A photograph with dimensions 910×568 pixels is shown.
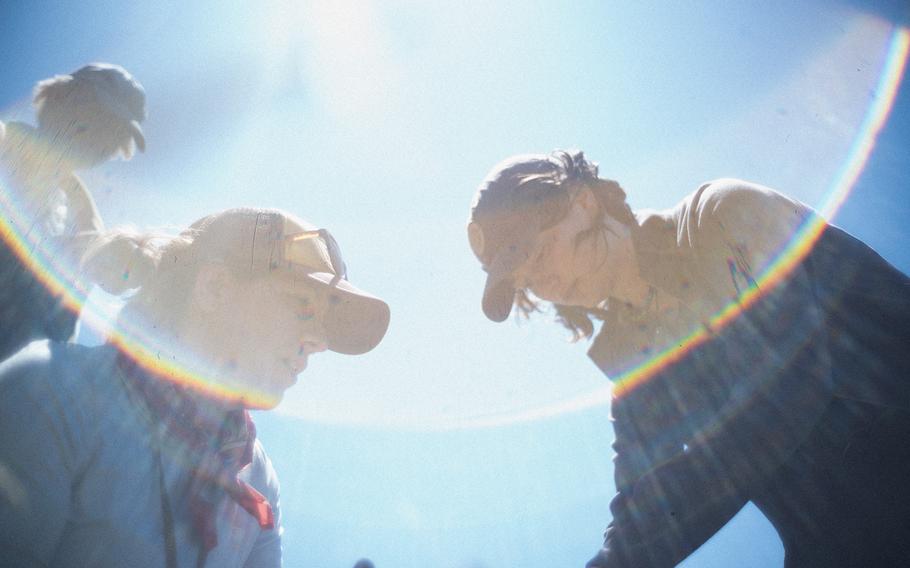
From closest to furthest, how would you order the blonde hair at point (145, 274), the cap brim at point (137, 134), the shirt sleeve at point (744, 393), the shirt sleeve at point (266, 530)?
the shirt sleeve at point (744, 393) < the blonde hair at point (145, 274) < the shirt sleeve at point (266, 530) < the cap brim at point (137, 134)

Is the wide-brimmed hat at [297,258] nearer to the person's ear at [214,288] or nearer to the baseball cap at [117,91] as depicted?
the person's ear at [214,288]

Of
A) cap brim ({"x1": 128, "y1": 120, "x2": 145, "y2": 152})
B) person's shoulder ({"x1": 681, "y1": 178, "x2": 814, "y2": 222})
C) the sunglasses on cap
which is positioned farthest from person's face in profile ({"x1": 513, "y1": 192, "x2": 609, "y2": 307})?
cap brim ({"x1": 128, "y1": 120, "x2": 145, "y2": 152})

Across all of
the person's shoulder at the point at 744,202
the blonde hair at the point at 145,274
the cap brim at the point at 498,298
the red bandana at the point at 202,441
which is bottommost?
the red bandana at the point at 202,441

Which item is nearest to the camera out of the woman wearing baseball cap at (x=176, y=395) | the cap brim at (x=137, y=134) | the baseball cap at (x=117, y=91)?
the woman wearing baseball cap at (x=176, y=395)

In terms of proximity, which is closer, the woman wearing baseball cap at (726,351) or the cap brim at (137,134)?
the woman wearing baseball cap at (726,351)

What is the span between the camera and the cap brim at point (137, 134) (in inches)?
92.4

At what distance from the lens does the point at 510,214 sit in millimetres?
1740

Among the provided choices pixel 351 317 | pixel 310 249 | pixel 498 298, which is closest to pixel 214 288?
pixel 310 249

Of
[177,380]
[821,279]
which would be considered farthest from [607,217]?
[177,380]

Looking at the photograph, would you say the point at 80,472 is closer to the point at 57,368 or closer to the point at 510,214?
the point at 57,368

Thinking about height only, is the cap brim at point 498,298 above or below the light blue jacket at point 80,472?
above

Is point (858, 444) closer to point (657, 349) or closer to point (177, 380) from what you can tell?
point (657, 349)

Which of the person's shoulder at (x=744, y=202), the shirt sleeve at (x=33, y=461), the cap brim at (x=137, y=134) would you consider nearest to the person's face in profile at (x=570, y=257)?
the person's shoulder at (x=744, y=202)

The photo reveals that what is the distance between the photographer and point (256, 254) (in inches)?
65.1
